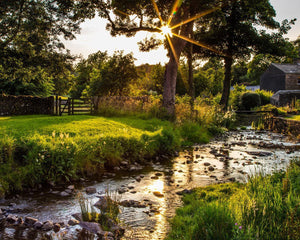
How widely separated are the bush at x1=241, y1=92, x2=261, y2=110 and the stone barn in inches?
560

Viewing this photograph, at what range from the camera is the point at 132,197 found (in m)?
6.55

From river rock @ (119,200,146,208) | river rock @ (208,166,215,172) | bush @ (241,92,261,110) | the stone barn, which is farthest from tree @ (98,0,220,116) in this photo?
the stone barn

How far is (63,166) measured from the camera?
25.5ft

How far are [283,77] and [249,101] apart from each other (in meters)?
15.9

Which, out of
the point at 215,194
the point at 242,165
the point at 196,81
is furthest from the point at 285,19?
the point at 215,194

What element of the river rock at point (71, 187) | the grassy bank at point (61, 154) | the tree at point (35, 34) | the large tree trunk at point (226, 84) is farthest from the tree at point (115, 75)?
the river rock at point (71, 187)

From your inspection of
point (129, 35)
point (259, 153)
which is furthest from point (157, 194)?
point (129, 35)

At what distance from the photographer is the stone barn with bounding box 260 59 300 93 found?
156 ft

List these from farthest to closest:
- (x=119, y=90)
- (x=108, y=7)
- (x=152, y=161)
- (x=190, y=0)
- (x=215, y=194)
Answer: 1. (x=119, y=90)
2. (x=108, y=7)
3. (x=190, y=0)
4. (x=152, y=161)
5. (x=215, y=194)

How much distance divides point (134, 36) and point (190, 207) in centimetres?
1915

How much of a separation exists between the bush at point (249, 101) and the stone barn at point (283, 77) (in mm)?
14220

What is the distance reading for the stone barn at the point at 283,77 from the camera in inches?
1876

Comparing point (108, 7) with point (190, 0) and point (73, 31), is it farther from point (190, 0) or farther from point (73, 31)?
point (190, 0)

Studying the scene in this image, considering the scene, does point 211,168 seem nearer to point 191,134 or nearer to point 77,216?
point 77,216
